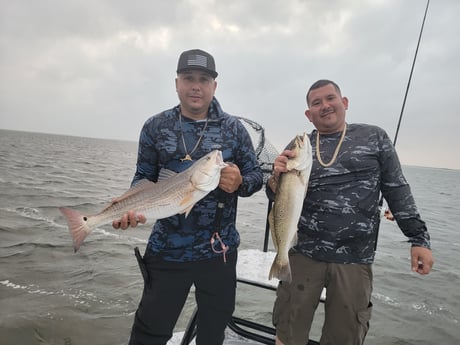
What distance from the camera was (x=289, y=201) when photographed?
10.4 feet

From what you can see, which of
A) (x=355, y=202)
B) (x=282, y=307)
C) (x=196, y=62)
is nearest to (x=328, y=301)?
(x=282, y=307)

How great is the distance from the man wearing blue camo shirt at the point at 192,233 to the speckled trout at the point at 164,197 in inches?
10.6

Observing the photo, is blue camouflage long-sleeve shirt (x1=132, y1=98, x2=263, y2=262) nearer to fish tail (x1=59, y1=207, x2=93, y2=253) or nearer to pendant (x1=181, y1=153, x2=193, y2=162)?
pendant (x1=181, y1=153, x2=193, y2=162)

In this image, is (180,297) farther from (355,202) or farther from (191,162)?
(355,202)

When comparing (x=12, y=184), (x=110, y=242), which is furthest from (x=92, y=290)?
(x=12, y=184)

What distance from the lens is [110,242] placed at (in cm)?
1083

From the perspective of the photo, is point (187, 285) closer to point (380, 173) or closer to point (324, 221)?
point (324, 221)

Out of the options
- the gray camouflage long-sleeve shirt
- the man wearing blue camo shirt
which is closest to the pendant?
the man wearing blue camo shirt

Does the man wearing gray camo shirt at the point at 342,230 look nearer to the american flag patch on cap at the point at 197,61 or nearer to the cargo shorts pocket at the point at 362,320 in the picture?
the cargo shorts pocket at the point at 362,320

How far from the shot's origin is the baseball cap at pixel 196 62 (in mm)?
3180

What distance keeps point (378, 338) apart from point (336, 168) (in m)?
5.31

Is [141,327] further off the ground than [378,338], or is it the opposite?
[141,327]

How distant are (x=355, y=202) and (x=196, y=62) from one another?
2.11 metres

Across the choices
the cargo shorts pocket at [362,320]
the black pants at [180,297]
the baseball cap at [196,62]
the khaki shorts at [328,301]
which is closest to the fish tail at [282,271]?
the khaki shorts at [328,301]
